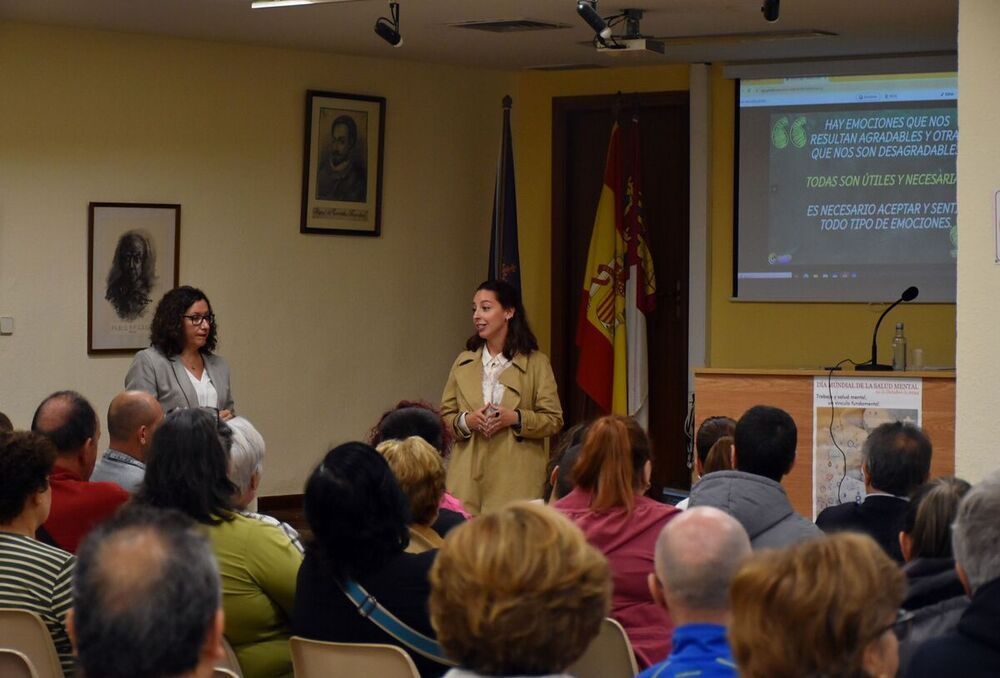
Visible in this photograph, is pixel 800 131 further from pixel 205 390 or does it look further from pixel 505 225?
pixel 205 390

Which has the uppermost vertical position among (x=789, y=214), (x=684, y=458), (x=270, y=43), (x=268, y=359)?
(x=270, y=43)

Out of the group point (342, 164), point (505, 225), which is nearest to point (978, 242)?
point (505, 225)

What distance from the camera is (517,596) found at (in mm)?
1968

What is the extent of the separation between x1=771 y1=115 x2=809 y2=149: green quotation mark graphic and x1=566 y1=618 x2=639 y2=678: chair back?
20.2ft

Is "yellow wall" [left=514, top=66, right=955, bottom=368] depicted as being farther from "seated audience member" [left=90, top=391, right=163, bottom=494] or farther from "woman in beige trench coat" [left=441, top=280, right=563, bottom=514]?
"seated audience member" [left=90, top=391, right=163, bottom=494]

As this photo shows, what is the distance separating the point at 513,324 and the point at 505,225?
Answer: 3257 mm

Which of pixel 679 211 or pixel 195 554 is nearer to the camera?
pixel 195 554

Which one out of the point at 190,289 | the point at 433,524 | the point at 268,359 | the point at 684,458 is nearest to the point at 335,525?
the point at 433,524

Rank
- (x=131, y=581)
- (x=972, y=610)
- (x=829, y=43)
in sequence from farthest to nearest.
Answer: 1. (x=829, y=43)
2. (x=972, y=610)
3. (x=131, y=581)

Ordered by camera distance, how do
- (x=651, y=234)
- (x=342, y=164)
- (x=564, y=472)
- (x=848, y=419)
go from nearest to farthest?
(x=564, y=472) < (x=848, y=419) < (x=342, y=164) < (x=651, y=234)

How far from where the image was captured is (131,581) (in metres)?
1.80

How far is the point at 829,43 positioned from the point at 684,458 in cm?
281

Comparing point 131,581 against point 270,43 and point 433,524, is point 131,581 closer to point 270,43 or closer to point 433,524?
point 433,524

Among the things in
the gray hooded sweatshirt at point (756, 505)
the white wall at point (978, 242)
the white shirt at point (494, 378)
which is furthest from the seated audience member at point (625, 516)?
the white shirt at point (494, 378)
